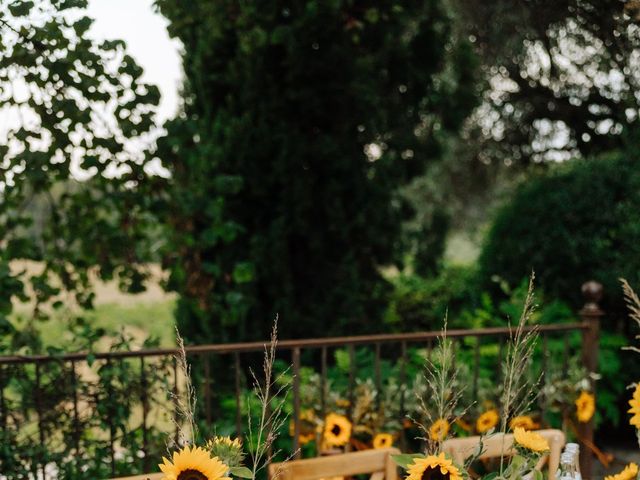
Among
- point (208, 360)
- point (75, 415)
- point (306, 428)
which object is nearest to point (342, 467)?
point (208, 360)

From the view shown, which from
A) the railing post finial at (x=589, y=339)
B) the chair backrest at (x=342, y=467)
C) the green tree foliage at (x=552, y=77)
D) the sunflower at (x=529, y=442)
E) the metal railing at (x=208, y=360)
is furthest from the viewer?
the green tree foliage at (x=552, y=77)

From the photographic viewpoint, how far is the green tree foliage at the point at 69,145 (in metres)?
3.01

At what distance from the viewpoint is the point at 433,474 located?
50.9 inches

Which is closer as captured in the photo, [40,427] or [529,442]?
[529,442]

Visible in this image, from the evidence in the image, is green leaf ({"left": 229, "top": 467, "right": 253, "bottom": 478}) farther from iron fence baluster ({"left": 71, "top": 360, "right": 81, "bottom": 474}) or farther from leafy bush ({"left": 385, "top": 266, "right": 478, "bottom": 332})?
leafy bush ({"left": 385, "top": 266, "right": 478, "bottom": 332})

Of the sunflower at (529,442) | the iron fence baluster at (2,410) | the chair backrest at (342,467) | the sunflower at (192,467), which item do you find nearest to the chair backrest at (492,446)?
the chair backrest at (342,467)

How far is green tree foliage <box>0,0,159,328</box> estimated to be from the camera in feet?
9.88

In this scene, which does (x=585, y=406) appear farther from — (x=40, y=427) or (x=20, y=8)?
(x=20, y=8)

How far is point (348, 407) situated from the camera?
3752 millimetres

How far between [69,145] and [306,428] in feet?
6.68

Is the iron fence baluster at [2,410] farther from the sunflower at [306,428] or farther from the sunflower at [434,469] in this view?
the sunflower at [434,469]

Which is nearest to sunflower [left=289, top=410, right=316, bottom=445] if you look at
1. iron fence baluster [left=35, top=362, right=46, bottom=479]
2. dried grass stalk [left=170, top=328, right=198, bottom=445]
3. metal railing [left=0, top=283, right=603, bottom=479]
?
metal railing [left=0, top=283, right=603, bottom=479]

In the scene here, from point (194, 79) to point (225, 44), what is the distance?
37 centimetres

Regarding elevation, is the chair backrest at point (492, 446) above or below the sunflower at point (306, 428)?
above
